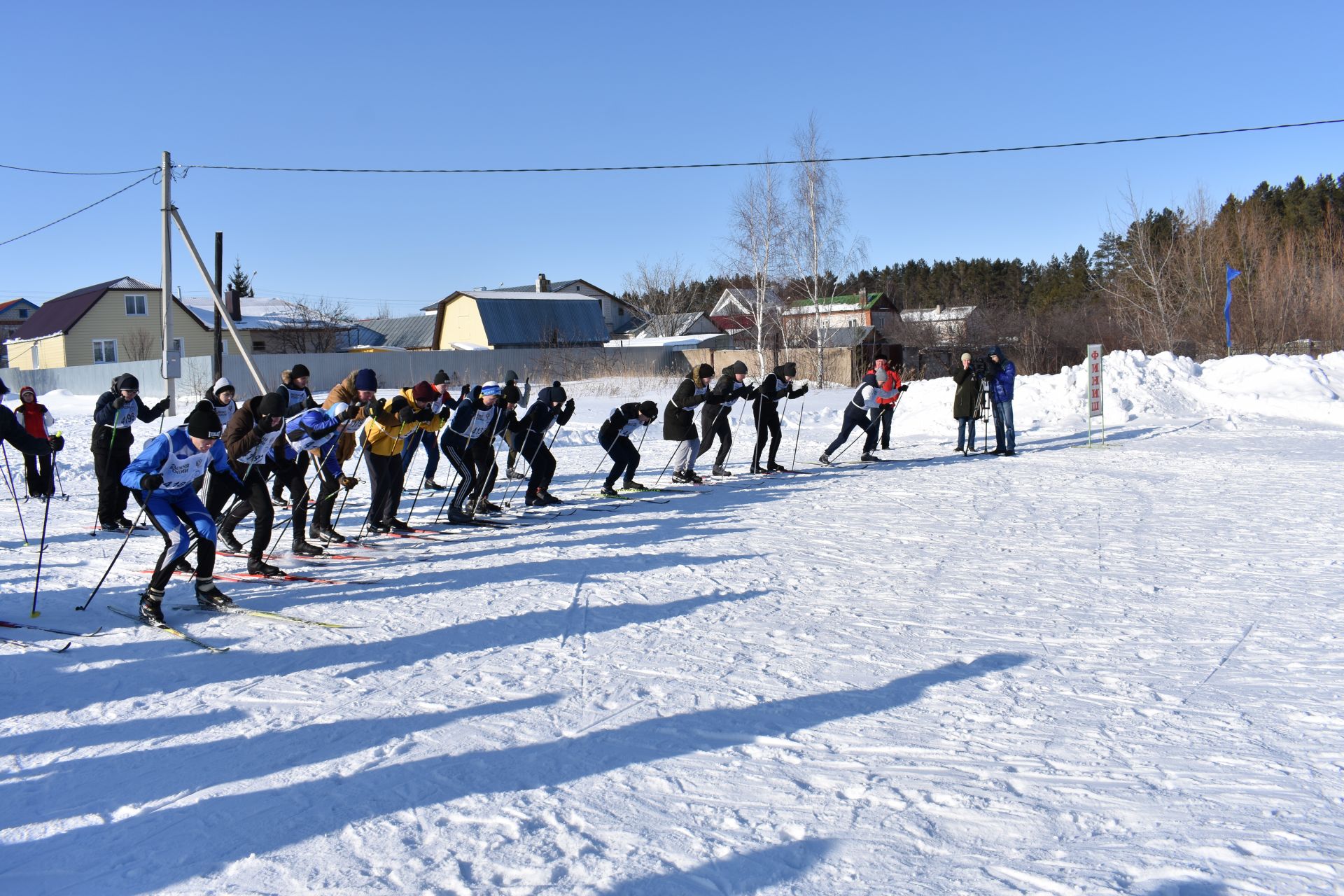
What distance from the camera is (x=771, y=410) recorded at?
14.4 m

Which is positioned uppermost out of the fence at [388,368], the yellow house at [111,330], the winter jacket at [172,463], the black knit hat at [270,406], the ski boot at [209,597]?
the yellow house at [111,330]

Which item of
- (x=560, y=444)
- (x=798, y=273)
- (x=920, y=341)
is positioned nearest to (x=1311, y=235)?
(x=920, y=341)

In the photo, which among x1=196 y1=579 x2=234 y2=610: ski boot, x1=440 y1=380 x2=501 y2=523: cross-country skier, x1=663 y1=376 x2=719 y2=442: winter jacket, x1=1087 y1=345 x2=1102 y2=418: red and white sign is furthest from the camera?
x1=1087 y1=345 x2=1102 y2=418: red and white sign

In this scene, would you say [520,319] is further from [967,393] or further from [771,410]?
[771,410]

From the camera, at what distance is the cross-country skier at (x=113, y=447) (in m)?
10.1

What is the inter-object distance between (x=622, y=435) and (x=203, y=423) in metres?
6.36

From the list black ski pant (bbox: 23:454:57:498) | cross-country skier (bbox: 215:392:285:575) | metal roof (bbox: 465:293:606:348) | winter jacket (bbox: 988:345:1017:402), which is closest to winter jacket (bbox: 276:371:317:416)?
cross-country skier (bbox: 215:392:285:575)

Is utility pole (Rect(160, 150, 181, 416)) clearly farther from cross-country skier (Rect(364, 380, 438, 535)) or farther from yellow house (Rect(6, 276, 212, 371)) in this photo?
yellow house (Rect(6, 276, 212, 371))

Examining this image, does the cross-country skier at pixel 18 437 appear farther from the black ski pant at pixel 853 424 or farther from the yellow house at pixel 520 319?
the yellow house at pixel 520 319

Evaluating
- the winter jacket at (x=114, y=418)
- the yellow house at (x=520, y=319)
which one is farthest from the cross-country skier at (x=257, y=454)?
the yellow house at (x=520, y=319)

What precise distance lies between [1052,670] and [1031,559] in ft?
10.1

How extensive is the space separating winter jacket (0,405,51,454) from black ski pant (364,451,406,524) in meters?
2.80

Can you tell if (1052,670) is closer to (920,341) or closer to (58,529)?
(58,529)

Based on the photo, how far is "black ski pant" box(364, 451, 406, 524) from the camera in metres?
9.64
